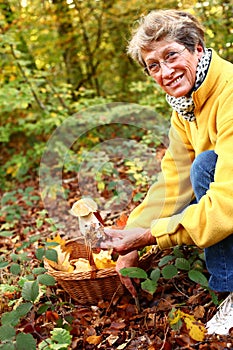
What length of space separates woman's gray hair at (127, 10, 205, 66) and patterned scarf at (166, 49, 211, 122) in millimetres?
71

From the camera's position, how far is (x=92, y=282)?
6.40 ft

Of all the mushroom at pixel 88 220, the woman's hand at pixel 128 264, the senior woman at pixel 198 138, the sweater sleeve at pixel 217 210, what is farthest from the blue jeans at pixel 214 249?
the mushroom at pixel 88 220

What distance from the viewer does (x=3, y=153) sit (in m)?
5.44

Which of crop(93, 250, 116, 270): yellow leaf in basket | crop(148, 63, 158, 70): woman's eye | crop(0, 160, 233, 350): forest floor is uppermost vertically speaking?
crop(148, 63, 158, 70): woman's eye

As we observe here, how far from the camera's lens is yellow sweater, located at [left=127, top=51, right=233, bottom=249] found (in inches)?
58.8

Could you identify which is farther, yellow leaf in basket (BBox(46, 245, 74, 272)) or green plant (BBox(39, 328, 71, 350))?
yellow leaf in basket (BBox(46, 245, 74, 272))

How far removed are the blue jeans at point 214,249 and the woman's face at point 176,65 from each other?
0.93 ft

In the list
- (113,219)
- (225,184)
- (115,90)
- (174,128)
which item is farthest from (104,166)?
(115,90)

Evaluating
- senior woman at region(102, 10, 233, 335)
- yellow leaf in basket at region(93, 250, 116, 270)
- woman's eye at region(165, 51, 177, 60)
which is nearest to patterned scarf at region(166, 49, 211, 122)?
senior woman at region(102, 10, 233, 335)

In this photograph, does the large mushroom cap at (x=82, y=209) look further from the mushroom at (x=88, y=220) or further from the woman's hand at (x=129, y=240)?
the woman's hand at (x=129, y=240)

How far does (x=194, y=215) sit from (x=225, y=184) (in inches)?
6.3

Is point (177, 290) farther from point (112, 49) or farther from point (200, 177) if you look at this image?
point (112, 49)

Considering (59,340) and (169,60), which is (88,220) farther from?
(169,60)

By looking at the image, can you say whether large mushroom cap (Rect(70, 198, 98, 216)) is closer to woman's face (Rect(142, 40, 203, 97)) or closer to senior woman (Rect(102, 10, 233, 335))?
senior woman (Rect(102, 10, 233, 335))
